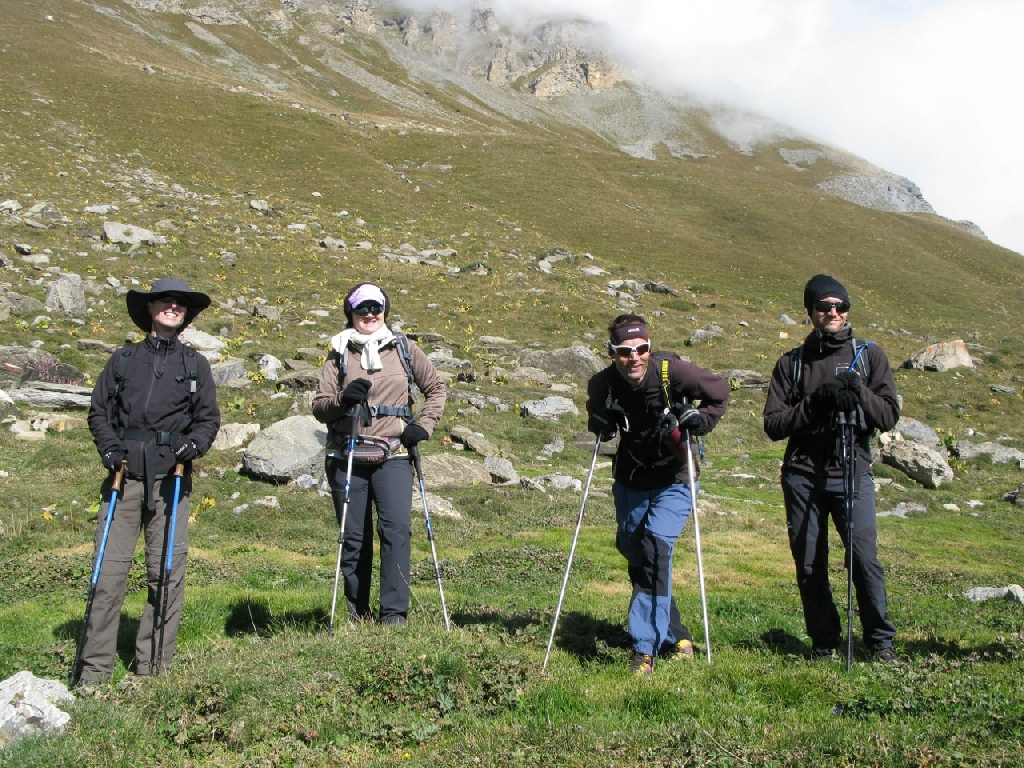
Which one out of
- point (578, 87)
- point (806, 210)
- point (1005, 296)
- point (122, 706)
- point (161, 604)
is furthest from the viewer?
point (578, 87)

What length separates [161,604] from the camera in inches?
237

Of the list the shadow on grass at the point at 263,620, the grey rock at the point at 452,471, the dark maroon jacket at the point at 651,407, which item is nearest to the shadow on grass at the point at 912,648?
the dark maroon jacket at the point at 651,407

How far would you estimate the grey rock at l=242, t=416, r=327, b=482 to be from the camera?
46.9ft

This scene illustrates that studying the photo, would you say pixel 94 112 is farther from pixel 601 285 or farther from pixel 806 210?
pixel 806 210

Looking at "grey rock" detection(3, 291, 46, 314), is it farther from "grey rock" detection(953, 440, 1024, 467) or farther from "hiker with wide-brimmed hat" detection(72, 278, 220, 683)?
"grey rock" detection(953, 440, 1024, 467)

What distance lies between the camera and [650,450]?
6273 mm

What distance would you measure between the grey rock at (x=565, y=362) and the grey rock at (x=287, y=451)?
12277 mm

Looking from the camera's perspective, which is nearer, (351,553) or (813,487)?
(813,487)

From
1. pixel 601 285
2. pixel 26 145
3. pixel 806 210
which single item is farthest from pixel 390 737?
pixel 806 210

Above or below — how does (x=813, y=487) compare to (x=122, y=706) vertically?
above

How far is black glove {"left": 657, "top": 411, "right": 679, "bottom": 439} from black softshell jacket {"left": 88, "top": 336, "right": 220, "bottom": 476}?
3.46 meters

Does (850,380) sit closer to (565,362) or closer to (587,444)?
(587,444)

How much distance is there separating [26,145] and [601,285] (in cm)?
2983

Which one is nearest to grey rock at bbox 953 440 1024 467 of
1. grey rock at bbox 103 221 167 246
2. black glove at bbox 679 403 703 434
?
black glove at bbox 679 403 703 434
